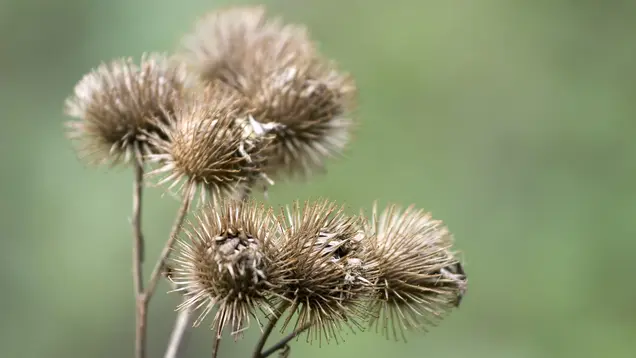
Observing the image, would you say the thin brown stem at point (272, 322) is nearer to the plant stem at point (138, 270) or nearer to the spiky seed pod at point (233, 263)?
the spiky seed pod at point (233, 263)

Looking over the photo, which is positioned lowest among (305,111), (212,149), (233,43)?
(212,149)

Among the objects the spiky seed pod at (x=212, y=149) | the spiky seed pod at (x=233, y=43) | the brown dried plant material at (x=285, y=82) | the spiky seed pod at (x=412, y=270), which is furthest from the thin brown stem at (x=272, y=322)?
the spiky seed pod at (x=233, y=43)

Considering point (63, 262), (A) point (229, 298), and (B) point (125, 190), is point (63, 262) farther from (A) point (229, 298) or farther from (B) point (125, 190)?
(A) point (229, 298)

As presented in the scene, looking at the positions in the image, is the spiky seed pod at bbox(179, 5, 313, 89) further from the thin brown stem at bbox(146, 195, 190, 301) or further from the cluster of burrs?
the thin brown stem at bbox(146, 195, 190, 301)

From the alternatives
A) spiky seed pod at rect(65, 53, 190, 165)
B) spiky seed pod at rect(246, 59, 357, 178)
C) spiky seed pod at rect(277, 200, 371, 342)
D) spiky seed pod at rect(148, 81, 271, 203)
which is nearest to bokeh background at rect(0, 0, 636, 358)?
spiky seed pod at rect(246, 59, 357, 178)

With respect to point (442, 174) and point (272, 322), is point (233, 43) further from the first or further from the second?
point (442, 174)

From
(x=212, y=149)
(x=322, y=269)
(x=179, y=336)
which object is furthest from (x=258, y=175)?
(x=179, y=336)
